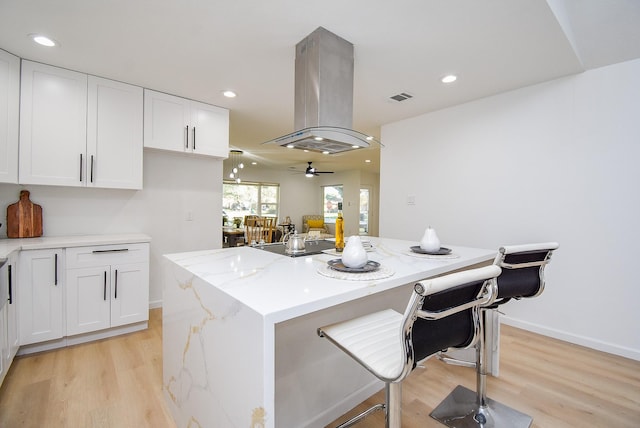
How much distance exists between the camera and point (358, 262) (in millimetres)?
1288

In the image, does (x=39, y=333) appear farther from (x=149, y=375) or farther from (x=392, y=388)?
(x=392, y=388)

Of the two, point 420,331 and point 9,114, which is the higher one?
point 9,114

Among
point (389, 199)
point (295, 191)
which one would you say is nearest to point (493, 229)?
point (389, 199)

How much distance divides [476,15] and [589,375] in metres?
2.55

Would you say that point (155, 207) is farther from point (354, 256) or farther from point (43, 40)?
point (354, 256)

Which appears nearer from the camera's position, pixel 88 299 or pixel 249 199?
pixel 88 299

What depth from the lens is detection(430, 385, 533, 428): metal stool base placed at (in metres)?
1.53

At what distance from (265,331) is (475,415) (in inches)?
59.5

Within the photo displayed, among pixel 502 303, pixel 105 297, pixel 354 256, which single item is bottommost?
pixel 105 297

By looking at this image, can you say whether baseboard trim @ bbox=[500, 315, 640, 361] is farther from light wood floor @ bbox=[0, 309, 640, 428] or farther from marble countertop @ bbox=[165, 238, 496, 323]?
marble countertop @ bbox=[165, 238, 496, 323]

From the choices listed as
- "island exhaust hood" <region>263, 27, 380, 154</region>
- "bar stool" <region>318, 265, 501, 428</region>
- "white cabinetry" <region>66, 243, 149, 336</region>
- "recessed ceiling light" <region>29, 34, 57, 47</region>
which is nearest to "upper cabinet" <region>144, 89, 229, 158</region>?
"recessed ceiling light" <region>29, 34, 57, 47</region>

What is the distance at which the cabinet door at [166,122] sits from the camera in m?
2.89

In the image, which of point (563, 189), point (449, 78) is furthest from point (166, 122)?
point (563, 189)

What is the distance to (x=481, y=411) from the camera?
1583 millimetres
